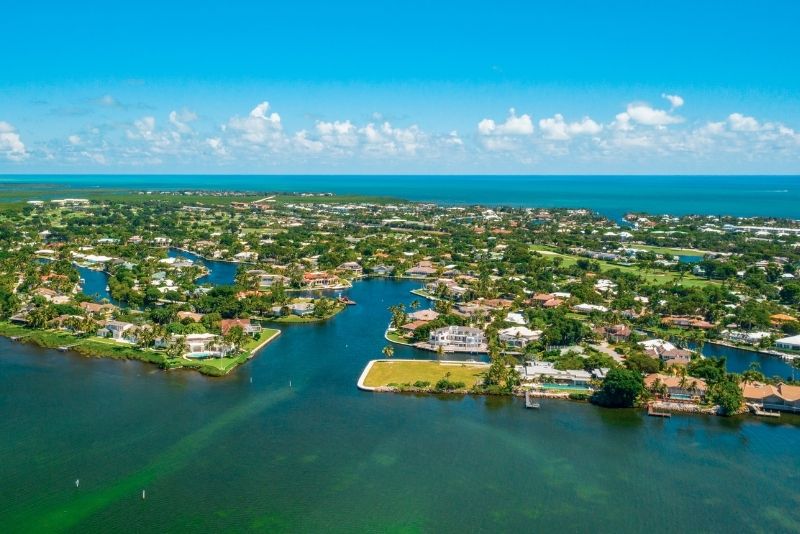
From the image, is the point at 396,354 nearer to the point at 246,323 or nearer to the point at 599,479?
the point at 246,323

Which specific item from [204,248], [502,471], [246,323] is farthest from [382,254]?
[502,471]

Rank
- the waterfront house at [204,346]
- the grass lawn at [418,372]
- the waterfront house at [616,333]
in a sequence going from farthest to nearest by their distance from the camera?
the waterfront house at [616,333] < the waterfront house at [204,346] < the grass lawn at [418,372]

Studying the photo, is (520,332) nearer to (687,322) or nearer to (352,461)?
(687,322)

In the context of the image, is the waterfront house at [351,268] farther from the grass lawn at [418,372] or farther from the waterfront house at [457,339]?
the grass lawn at [418,372]

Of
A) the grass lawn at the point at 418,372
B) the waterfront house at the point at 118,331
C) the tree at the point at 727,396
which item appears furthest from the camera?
the waterfront house at the point at 118,331

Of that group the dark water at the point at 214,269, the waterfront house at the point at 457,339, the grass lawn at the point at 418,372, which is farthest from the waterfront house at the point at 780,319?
the dark water at the point at 214,269

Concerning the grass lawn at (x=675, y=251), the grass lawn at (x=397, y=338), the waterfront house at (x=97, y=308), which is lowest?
the grass lawn at (x=397, y=338)

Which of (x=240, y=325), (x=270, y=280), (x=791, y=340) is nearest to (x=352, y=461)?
(x=240, y=325)
